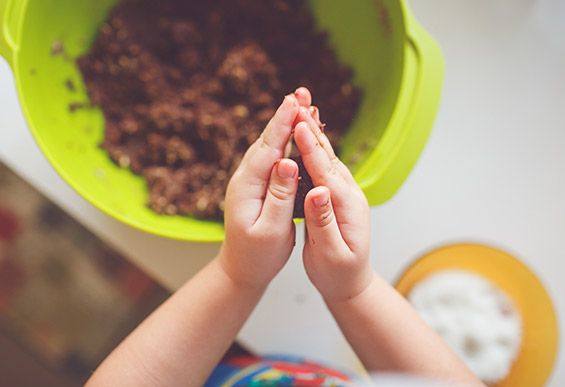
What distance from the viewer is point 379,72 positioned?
2.06 feet

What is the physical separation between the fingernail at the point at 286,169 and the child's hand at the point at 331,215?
0.7 inches

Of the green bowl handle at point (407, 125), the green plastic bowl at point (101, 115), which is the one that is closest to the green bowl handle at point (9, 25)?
the green plastic bowl at point (101, 115)

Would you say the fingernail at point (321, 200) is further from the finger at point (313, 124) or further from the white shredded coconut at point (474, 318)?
the white shredded coconut at point (474, 318)

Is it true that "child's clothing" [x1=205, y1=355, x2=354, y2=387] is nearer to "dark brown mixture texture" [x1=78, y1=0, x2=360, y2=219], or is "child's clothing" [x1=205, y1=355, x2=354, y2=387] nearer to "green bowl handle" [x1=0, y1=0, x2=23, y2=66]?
"dark brown mixture texture" [x1=78, y1=0, x2=360, y2=219]

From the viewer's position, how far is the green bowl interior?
561 millimetres

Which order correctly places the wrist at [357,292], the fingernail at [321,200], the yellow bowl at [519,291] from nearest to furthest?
the fingernail at [321,200] < the wrist at [357,292] < the yellow bowl at [519,291]

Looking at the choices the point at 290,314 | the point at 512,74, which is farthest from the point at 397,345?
the point at 512,74

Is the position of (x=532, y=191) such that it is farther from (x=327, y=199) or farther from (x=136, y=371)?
(x=136, y=371)

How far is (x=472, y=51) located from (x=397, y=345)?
347 mm

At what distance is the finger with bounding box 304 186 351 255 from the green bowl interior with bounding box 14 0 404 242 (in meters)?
0.11

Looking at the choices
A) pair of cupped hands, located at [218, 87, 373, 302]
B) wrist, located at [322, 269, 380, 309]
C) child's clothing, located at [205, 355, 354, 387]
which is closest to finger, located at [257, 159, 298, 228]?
pair of cupped hands, located at [218, 87, 373, 302]

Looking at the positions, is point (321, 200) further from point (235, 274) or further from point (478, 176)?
point (478, 176)

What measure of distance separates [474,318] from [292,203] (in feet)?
1.03

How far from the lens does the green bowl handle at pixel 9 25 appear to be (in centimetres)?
54
